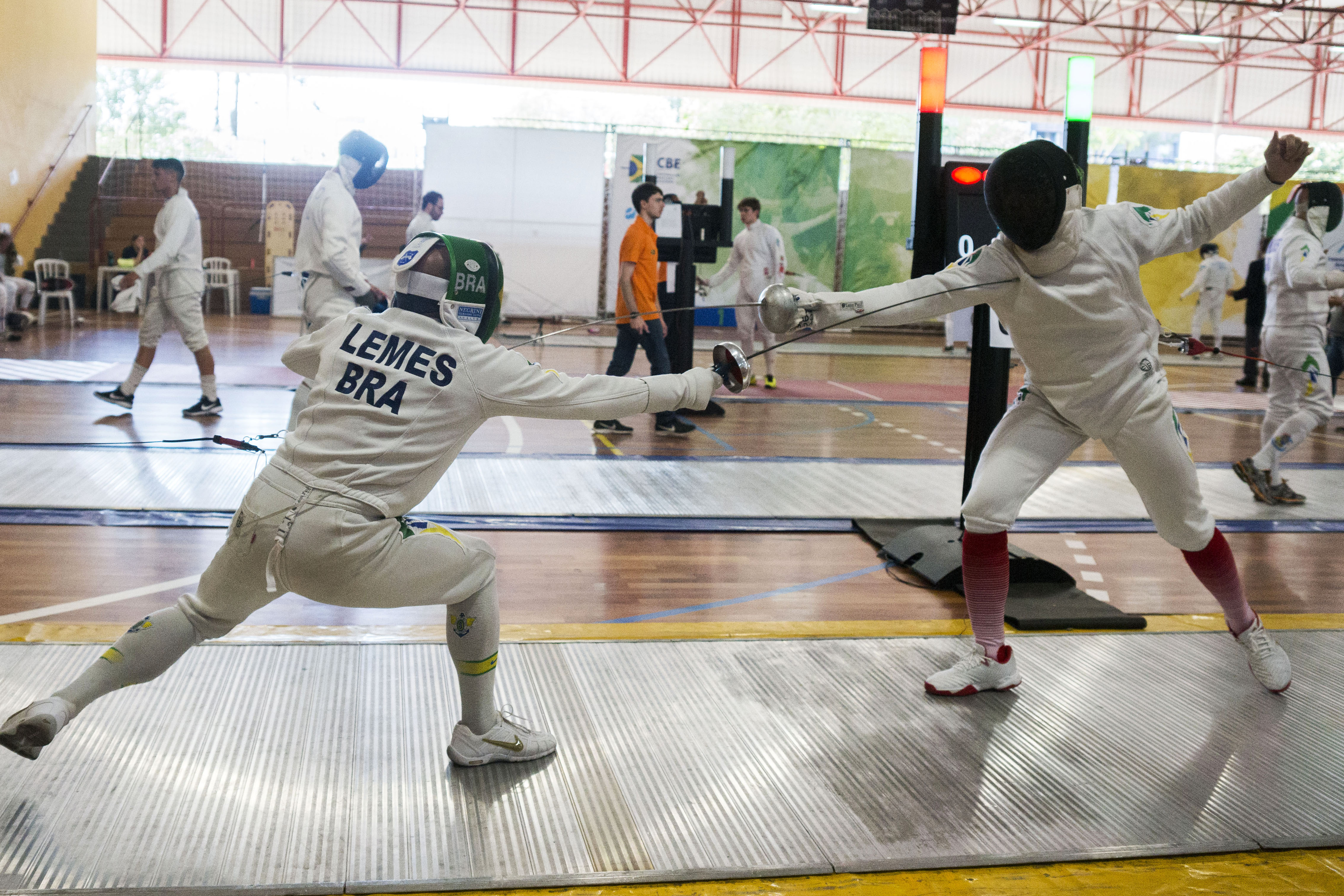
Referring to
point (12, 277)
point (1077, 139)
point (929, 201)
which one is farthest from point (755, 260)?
point (12, 277)

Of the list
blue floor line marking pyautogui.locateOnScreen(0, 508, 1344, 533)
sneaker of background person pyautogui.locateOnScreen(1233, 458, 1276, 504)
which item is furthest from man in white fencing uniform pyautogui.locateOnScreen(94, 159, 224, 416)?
sneaker of background person pyautogui.locateOnScreen(1233, 458, 1276, 504)

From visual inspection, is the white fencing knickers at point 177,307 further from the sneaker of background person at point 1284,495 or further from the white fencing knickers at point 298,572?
the sneaker of background person at point 1284,495

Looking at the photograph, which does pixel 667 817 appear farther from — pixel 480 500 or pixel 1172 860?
pixel 480 500

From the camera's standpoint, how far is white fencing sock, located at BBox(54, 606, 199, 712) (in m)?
2.24

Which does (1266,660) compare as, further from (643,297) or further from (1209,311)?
(1209,311)

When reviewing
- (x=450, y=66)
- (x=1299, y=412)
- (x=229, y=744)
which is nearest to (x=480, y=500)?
(x=229, y=744)

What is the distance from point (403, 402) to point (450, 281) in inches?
10.9

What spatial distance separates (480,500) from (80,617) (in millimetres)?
1982

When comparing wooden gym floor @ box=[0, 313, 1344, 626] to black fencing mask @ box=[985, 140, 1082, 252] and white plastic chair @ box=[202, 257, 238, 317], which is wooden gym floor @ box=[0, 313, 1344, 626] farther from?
white plastic chair @ box=[202, 257, 238, 317]

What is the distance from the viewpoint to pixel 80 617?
3.37 metres

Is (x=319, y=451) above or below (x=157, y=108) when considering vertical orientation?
below

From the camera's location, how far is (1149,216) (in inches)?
119

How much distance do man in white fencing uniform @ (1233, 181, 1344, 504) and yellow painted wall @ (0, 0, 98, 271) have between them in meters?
15.6

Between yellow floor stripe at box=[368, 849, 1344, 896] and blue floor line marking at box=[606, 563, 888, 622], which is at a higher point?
blue floor line marking at box=[606, 563, 888, 622]
